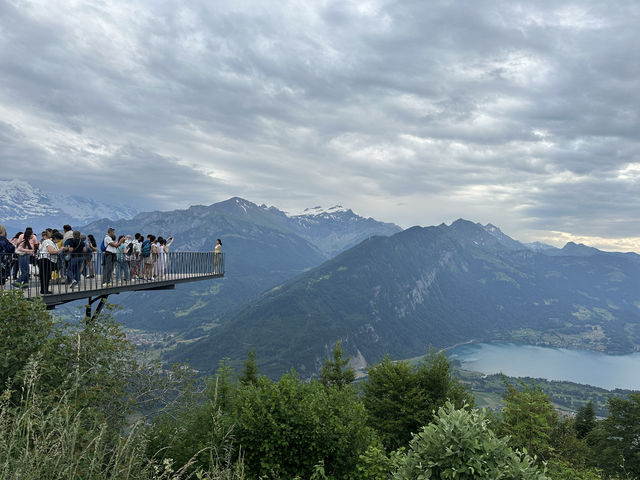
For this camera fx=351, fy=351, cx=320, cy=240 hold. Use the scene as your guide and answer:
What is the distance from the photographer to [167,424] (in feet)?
45.4

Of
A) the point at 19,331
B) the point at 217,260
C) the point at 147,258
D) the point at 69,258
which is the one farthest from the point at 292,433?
the point at 217,260

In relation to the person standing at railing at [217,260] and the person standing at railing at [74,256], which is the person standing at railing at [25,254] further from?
the person standing at railing at [217,260]

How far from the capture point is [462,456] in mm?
5766

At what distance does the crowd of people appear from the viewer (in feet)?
44.8

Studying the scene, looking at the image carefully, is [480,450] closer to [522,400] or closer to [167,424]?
[167,424]

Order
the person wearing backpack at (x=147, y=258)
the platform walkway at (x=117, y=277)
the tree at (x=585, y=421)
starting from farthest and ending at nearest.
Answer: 1. the tree at (x=585, y=421)
2. the person wearing backpack at (x=147, y=258)
3. the platform walkway at (x=117, y=277)

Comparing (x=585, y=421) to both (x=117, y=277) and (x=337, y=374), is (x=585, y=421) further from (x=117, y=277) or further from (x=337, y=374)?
(x=117, y=277)

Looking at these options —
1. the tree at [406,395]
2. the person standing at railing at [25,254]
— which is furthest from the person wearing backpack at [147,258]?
the tree at [406,395]

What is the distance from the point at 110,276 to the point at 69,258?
2493 mm

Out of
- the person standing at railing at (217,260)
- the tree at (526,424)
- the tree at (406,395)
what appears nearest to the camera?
the tree at (526,424)

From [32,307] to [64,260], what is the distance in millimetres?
7221

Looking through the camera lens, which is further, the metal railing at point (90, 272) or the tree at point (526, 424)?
the tree at point (526, 424)

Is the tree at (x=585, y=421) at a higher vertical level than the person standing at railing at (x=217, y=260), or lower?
lower

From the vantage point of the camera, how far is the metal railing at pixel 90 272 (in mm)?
13672
